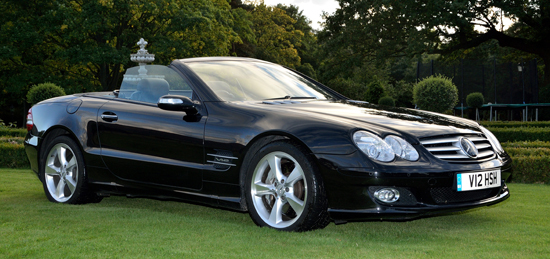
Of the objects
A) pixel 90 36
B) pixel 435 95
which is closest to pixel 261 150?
pixel 435 95

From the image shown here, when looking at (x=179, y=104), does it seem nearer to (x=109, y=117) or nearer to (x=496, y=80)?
(x=109, y=117)

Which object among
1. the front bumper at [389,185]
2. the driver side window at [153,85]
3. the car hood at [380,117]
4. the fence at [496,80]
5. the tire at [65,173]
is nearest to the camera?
the front bumper at [389,185]

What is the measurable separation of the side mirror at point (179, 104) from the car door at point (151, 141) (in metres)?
0.09

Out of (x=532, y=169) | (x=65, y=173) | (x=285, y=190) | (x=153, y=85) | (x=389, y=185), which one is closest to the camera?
(x=389, y=185)

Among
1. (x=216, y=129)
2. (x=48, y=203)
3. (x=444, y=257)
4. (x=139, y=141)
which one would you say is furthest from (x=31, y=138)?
(x=444, y=257)

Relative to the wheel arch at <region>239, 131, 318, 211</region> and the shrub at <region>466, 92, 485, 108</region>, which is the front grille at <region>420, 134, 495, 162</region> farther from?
the shrub at <region>466, 92, 485, 108</region>

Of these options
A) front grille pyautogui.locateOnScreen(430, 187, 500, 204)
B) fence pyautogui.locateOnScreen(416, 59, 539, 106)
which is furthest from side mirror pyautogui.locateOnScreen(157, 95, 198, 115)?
fence pyautogui.locateOnScreen(416, 59, 539, 106)

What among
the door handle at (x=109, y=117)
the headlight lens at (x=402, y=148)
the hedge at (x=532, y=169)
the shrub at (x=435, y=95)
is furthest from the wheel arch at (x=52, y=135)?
the shrub at (x=435, y=95)

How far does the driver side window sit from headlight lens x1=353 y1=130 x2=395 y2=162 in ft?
5.76

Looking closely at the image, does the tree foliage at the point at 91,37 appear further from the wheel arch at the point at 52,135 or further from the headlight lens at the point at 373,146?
the headlight lens at the point at 373,146

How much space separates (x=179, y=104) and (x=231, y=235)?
4.07ft

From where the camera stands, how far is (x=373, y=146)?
422 cm

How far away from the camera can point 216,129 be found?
16.0ft

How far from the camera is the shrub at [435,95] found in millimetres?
20219
